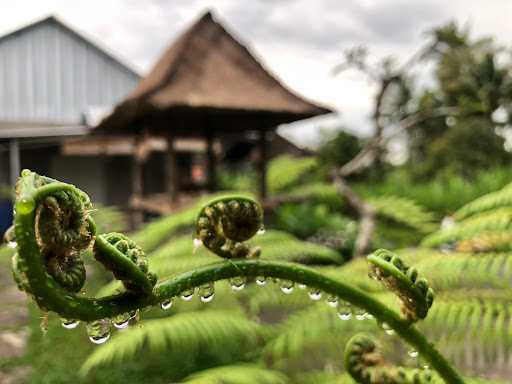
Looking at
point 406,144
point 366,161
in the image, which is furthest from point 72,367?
point 406,144

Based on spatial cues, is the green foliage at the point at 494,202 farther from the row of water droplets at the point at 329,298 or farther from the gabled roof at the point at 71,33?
the gabled roof at the point at 71,33

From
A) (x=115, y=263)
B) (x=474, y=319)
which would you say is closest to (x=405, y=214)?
(x=474, y=319)

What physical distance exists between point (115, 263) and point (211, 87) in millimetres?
6723

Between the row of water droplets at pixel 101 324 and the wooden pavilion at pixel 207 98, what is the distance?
581 cm

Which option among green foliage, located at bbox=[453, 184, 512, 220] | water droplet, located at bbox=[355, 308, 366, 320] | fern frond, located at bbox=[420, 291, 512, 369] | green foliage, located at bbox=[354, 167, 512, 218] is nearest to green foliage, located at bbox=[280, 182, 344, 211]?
green foliage, located at bbox=[354, 167, 512, 218]

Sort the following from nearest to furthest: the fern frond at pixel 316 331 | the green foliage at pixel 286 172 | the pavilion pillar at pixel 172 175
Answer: the fern frond at pixel 316 331
the pavilion pillar at pixel 172 175
the green foliage at pixel 286 172

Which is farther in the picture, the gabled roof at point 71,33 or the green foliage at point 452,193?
the gabled roof at point 71,33

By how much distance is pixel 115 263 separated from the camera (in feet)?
0.95

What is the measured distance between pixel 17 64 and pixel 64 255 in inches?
704

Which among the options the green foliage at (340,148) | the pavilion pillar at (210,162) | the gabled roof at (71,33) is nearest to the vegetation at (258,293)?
the pavilion pillar at (210,162)

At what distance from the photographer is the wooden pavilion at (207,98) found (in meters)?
6.40

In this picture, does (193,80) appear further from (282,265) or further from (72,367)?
(282,265)

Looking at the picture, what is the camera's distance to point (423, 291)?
1.20 feet

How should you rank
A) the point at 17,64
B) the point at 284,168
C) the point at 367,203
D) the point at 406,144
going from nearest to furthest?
the point at 367,203 < the point at 284,168 < the point at 17,64 < the point at 406,144
